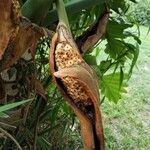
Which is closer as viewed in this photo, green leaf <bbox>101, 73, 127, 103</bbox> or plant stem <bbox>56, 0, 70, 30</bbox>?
plant stem <bbox>56, 0, 70, 30</bbox>

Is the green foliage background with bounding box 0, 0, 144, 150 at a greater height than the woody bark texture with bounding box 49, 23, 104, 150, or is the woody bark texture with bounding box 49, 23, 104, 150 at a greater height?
the woody bark texture with bounding box 49, 23, 104, 150

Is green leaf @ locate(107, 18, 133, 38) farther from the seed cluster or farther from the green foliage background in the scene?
the seed cluster

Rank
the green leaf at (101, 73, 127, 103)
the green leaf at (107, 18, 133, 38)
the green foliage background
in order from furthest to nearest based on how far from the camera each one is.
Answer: the green leaf at (101, 73, 127, 103), the green leaf at (107, 18, 133, 38), the green foliage background

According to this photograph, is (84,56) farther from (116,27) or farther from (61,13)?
(61,13)

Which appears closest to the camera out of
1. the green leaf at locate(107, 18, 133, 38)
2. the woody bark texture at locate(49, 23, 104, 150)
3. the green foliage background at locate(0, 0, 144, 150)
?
the woody bark texture at locate(49, 23, 104, 150)

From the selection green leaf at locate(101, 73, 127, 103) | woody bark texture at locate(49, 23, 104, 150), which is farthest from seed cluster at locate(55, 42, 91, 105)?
green leaf at locate(101, 73, 127, 103)

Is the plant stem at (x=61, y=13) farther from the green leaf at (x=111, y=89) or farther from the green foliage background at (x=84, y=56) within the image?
the green leaf at (x=111, y=89)

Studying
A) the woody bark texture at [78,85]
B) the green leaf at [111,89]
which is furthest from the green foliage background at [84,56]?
the woody bark texture at [78,85]

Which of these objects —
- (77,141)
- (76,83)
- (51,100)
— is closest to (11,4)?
(76,83)
